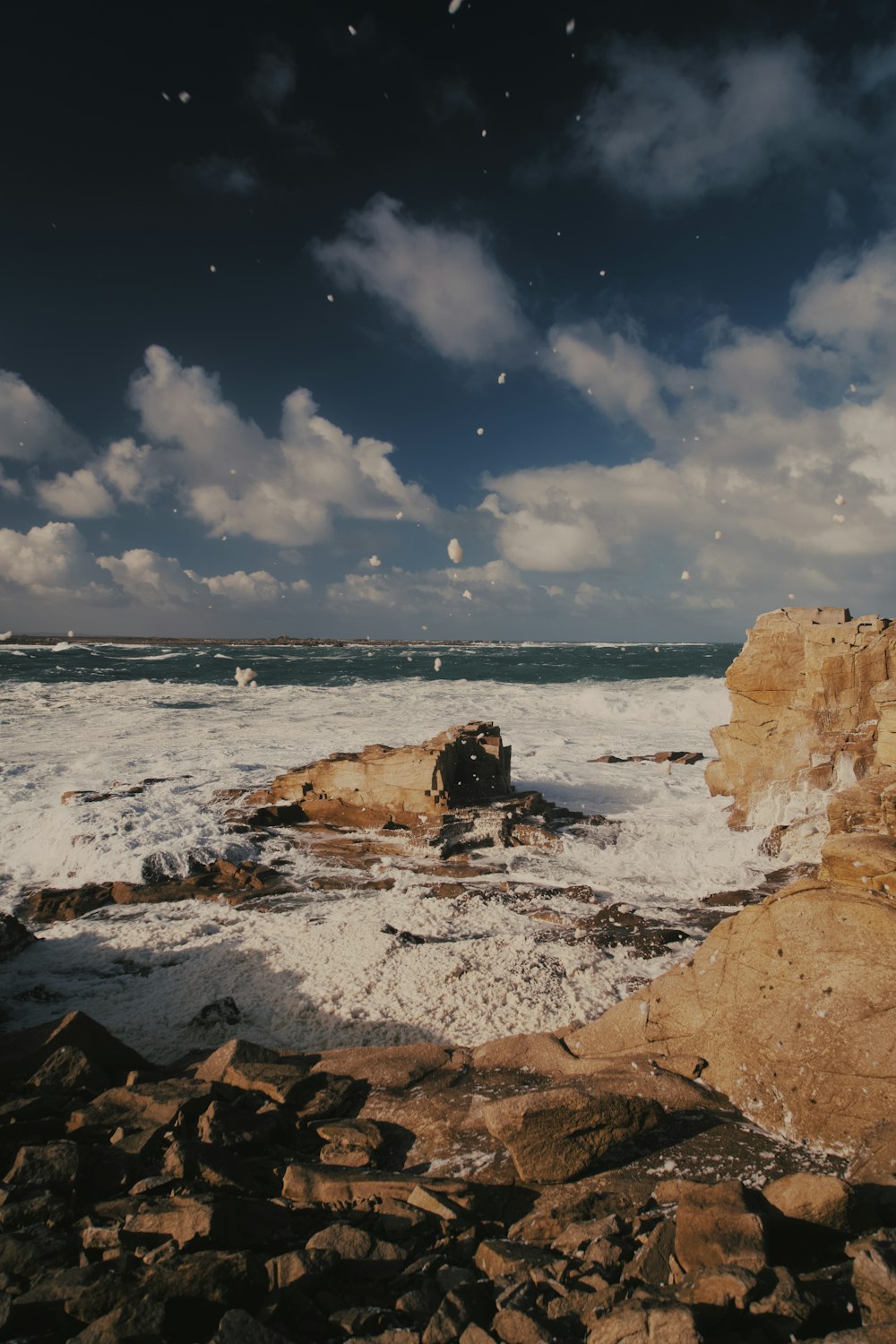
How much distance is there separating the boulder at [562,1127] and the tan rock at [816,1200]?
2.42 ft

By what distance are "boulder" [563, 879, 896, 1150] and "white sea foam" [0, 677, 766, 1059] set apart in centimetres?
108

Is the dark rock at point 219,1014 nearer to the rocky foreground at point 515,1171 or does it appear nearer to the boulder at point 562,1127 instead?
the rocky foreground at point 515,1171

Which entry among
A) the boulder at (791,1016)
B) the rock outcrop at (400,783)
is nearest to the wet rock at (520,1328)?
the boulder at (791,1016)

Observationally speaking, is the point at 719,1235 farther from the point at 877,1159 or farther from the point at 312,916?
the point at 312,916

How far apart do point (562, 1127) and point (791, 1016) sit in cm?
154

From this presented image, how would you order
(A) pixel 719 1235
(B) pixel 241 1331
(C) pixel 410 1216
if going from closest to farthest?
(B) pixel 241 1331, (A) pixel 719 1235, (C) pixel 410 1216

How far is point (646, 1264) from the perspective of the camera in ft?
7.44

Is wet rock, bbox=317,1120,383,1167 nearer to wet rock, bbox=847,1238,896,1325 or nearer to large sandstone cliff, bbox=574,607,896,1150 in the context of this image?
large sandstone cliff, bbox=574,607,896,1150

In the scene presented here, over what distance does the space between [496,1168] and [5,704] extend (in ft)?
113

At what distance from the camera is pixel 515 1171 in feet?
10.1

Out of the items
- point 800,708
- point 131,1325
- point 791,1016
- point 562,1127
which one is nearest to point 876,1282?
point 562,1127

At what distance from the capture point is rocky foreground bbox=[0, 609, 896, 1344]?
6.85 ft

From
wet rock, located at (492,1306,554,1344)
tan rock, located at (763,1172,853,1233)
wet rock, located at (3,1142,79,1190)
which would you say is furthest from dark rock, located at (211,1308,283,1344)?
tan rock, located at (763,1172,853,1233)

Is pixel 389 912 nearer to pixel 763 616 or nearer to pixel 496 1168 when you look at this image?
pixel 496 1168
